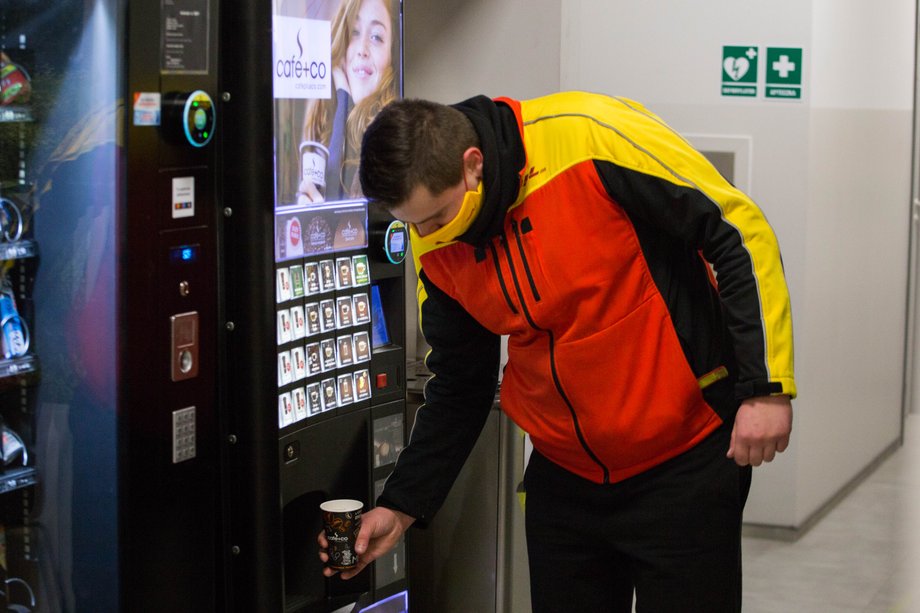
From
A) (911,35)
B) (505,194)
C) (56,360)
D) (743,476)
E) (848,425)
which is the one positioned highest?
(911,35)

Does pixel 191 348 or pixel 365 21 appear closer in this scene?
pixel 191 348

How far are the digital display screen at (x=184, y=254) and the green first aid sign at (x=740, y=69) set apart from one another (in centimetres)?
308

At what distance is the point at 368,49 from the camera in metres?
2.73

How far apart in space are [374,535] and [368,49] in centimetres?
115

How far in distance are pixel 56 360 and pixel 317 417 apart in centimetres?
65

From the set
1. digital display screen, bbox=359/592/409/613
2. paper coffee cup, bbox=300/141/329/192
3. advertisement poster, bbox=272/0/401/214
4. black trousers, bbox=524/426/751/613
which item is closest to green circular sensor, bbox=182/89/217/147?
advertisement poster, bbox=272/0/401/214

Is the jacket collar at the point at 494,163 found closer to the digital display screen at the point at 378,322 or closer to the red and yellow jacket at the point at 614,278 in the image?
the red and yellow jacket at the point at 614,278

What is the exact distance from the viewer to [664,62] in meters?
4.84

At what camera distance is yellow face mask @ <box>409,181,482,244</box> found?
6.48 ft

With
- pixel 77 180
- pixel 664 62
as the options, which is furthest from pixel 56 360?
pixel 664 62

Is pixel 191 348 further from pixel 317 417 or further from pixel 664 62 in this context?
pixel 664 62

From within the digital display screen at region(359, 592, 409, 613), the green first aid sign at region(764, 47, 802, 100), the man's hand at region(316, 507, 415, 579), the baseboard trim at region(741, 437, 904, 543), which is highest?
the green first aid sign at region(764, 47, 802, 100)

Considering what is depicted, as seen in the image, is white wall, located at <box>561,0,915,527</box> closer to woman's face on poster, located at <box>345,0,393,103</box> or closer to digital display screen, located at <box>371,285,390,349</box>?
woman's face on poster, located at <box>345,0,393,103</box>

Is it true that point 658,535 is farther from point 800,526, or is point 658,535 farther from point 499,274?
point 800,526
